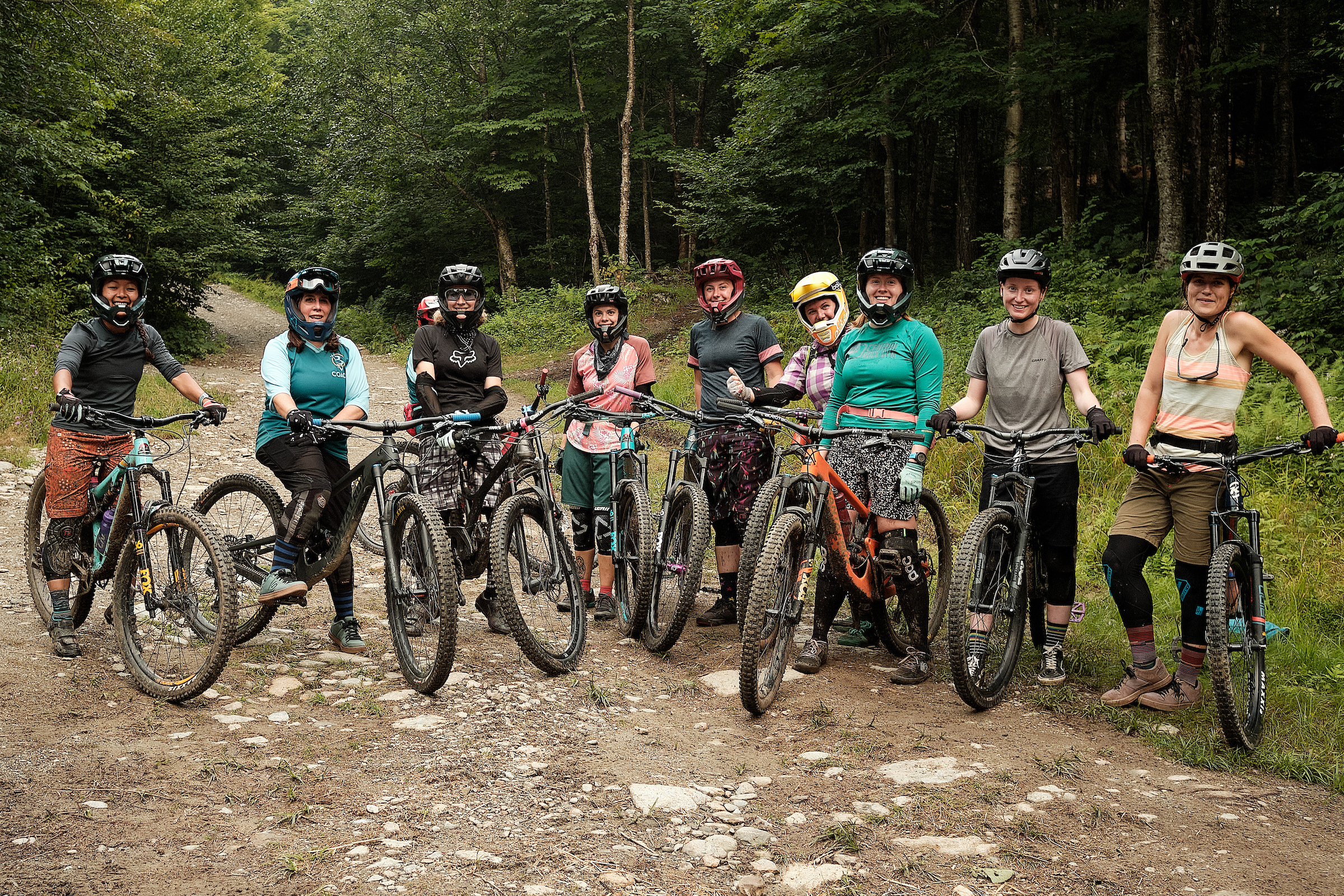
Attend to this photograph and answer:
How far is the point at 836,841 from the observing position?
3736 millimetres

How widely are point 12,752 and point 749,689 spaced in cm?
347

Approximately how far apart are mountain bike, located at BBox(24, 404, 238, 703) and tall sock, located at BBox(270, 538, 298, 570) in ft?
1.03

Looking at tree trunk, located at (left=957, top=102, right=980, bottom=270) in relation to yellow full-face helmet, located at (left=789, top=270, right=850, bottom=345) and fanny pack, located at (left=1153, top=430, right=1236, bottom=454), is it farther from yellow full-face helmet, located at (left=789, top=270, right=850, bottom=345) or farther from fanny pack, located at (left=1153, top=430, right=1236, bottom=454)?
fanny pack, located at (left=1153, top=430, right=1236, bottom=454)

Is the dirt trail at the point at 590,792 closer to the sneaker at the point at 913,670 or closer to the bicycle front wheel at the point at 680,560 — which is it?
the sneaker at the point at 913,670

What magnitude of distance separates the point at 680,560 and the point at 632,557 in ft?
1.08

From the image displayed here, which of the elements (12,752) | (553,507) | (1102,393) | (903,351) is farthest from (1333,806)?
(1102,393)

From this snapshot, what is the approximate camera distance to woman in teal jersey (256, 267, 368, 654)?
5.55 meters

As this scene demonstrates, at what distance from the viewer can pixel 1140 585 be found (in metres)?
5.07

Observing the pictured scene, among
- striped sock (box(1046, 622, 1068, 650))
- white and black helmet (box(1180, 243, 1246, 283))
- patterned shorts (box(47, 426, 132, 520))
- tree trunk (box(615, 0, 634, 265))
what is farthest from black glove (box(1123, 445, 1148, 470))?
tree trunk (box(615, 0, 634, 265))

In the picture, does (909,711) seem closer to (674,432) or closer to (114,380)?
(114,380)

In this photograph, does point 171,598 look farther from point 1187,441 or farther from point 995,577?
point 1187,441

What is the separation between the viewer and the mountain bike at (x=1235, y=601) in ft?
14.9

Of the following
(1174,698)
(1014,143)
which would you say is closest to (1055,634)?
(1174,698)

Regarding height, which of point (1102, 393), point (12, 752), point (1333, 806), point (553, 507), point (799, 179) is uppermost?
point (799, 179)
